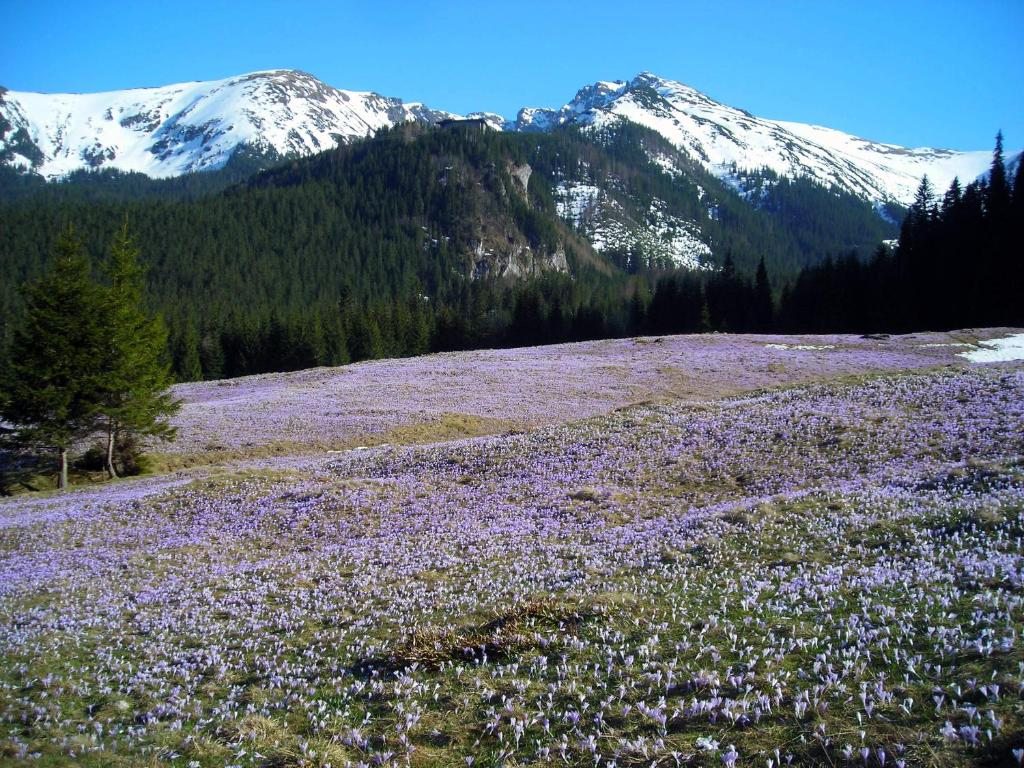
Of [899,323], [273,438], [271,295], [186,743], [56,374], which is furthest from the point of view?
[271,295]

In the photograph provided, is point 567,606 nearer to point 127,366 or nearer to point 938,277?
point 127,366

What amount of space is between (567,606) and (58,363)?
3487cm

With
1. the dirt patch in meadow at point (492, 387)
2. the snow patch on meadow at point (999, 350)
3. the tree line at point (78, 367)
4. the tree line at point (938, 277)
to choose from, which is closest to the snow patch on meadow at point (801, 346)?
the dirt patch in meadow at point (492, 387)

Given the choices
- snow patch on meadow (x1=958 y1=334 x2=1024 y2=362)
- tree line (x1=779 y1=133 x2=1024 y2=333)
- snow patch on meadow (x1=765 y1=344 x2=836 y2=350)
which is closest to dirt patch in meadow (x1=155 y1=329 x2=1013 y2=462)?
snow patch on meadow (x1=765 y1=344 x2=836 y2=350)

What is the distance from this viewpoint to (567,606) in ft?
27.6

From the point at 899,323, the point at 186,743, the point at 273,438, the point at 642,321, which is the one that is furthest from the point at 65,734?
the point at 642,321

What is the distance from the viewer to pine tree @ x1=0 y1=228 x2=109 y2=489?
31.6 m

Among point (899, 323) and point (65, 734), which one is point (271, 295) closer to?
point (899, 323)

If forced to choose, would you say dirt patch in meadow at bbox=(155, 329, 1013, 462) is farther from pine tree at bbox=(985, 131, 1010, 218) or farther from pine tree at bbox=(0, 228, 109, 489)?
pine tree at bbox=(985, 131, 1010, 218)

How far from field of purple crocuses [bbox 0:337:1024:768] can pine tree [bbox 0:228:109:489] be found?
1211cm

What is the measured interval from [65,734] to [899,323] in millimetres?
105906

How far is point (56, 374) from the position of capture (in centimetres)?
3206

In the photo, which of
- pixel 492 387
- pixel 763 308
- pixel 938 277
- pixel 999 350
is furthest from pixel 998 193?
pixel 492 387

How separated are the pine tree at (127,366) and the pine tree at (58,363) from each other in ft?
1.79
